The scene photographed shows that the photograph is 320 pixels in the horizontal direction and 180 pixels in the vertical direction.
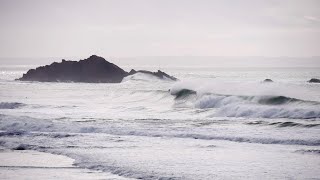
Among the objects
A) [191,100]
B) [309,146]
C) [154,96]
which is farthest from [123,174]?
[154,96]

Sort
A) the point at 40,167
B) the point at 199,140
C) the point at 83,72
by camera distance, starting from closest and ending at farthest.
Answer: the point at 40,167, the point at 199,140, the point at 83,72

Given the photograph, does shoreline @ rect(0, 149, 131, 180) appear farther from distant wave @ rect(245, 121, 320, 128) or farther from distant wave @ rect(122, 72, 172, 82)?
distant wave @ rect(122, 72, 172, 82)

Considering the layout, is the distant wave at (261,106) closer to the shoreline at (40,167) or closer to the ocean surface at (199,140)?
the ocean surface at (199,140)

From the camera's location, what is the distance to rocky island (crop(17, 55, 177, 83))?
91.8 m

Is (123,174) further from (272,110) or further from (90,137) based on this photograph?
(272,110)

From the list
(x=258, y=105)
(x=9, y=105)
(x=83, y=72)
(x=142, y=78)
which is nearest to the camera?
(x=258, y=105)

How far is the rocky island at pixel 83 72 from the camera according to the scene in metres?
91.8

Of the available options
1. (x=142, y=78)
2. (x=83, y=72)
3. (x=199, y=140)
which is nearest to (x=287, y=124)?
(x=199, y=140)

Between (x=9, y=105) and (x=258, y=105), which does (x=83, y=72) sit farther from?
(x=258, y=105)

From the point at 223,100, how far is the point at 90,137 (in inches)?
583

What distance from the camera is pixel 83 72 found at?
93.4 metres

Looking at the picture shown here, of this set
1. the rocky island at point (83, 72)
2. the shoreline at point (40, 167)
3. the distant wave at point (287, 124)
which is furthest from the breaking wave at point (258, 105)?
the rocky island at point (83, 72)

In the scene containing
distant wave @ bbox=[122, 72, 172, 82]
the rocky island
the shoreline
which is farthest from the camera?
the rocky island

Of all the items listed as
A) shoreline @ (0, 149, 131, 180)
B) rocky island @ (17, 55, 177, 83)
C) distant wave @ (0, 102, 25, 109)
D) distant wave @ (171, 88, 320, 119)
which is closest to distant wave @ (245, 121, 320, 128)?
distant wave @ (171, 88, 320, 119)
